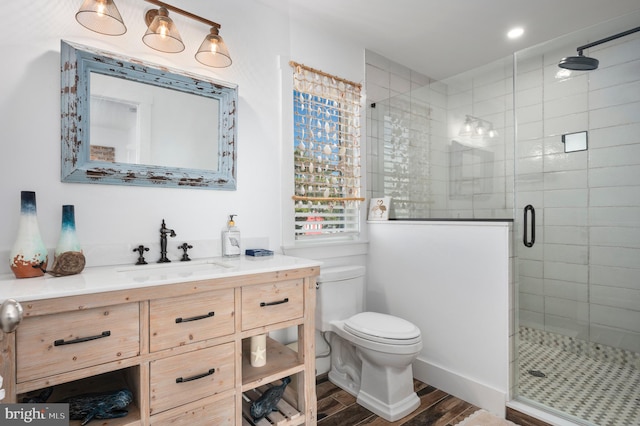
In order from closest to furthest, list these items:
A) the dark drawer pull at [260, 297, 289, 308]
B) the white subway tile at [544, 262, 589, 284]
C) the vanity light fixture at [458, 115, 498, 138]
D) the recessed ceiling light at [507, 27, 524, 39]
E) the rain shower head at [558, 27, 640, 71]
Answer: the dark drawer pull at [260, 297, 289, 308]
the rain shower head at [558, 27, 640, 71]
the white subway tile at [544, 262, 589, 284]
the vanity light fixture at [458, 115, 498, 138]
the recessed ceiling light at [507, 27, 524, 39]

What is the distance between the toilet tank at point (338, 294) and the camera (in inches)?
85.1

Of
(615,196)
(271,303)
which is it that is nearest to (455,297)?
(615,196)

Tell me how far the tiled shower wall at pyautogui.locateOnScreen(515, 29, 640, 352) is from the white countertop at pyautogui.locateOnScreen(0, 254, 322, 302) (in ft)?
4.46

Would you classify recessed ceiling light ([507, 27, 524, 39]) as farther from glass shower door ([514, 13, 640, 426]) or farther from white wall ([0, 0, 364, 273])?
white wall ([0, 0, 364, 273])

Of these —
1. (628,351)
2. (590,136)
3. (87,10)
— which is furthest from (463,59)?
(87,10)

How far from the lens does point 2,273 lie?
54.1 inches

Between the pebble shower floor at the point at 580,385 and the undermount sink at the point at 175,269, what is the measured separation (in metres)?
1.77

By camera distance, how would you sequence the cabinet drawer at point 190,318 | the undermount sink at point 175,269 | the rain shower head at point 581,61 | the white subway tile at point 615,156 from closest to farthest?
the cabinet drawer at point 190,318
the undermount sink at point 175,269
the white subway tile at point 615,156
the rain shower head at point 581,61

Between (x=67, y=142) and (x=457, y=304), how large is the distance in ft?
7.39

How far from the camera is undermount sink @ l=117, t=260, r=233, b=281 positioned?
1.38 metres

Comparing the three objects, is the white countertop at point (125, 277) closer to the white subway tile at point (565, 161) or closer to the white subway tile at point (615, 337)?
the white subway tile at point (565, 161)

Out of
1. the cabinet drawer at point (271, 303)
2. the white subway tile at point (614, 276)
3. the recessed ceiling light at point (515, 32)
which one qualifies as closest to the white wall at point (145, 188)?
the cabinet drawer at point (271, 303)

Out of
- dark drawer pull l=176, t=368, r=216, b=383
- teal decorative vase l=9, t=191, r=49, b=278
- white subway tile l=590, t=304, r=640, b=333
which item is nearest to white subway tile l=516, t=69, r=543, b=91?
white subway tile l=590, t=304, r=640, b=333

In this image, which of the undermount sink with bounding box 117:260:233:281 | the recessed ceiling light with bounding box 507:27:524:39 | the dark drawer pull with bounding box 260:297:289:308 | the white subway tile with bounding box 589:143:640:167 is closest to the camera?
the undermount sink with bounding box 117:260:233:281
